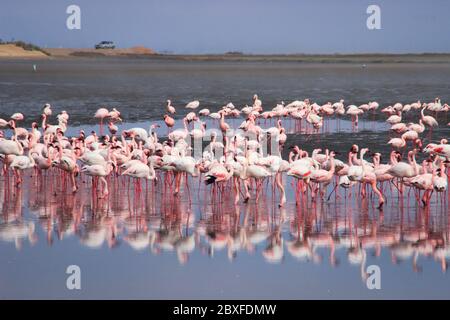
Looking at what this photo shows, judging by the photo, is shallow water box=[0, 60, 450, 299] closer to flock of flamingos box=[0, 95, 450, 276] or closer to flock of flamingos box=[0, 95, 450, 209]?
flock of flamingos box=[0, 95, 450, 276]

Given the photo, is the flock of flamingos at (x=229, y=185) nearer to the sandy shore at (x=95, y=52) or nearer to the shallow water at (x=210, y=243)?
the shallow water at (x=210, y=243)

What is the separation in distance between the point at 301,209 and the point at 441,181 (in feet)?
5.94

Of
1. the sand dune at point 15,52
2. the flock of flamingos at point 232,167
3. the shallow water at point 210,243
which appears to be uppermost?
the sand dune at point 15,52

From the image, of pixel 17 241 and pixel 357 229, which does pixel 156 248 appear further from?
pixel 357 229

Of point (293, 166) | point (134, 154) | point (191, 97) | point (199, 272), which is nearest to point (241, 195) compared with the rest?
point (293, 166)

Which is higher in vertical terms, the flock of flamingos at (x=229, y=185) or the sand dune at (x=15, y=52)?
the sand dune at (x=15, y=52)

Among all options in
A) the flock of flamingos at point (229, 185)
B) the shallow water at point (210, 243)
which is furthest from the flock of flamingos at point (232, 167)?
the shallow water at point (210, 243)

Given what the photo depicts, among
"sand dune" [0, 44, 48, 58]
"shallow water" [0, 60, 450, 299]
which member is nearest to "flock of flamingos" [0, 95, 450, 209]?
"shallow water" [0, 60, 450, 299]

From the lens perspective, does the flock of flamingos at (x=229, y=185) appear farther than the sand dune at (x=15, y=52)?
No

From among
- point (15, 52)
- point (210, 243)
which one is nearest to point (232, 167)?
point (210, 243)

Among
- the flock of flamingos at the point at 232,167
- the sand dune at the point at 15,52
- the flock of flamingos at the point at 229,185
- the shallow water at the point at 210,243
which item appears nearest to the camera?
the shallow water at the point at 210,243

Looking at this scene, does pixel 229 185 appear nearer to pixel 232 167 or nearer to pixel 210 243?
pixel 232 167

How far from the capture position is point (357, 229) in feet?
38.2

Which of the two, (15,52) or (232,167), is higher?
(15,52)
